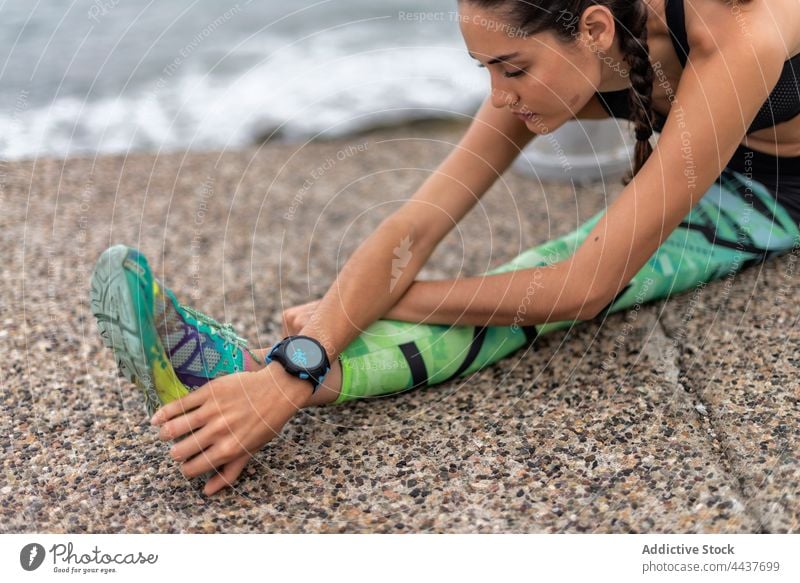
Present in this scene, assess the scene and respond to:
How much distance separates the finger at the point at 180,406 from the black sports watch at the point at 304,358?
0.55 ft

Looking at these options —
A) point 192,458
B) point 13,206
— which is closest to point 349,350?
point 192,458

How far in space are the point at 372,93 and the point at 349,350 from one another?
3.86m

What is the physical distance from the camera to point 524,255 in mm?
2020

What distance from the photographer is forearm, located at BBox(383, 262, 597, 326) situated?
1.67 m

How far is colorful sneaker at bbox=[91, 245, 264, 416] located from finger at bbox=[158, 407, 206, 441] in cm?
7

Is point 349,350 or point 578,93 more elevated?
point 578,93

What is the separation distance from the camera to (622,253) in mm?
1632

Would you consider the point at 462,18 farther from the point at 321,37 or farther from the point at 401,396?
the point at 321,37

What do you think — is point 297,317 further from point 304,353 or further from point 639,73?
point 639,73

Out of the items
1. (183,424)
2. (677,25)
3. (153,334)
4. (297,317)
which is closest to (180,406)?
(183,424)

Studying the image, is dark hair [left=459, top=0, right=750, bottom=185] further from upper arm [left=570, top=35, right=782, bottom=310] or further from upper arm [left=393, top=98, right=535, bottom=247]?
upper arm [left=393, top=98, right=535, bottom=247]

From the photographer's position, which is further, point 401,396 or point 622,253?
point 401,396

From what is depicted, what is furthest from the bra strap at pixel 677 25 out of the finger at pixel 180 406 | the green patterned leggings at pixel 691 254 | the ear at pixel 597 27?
the finger at pixel 180 406

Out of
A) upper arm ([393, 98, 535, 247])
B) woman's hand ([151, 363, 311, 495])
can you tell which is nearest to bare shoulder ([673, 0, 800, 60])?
upper arm ([393, 98, 535, 247])
